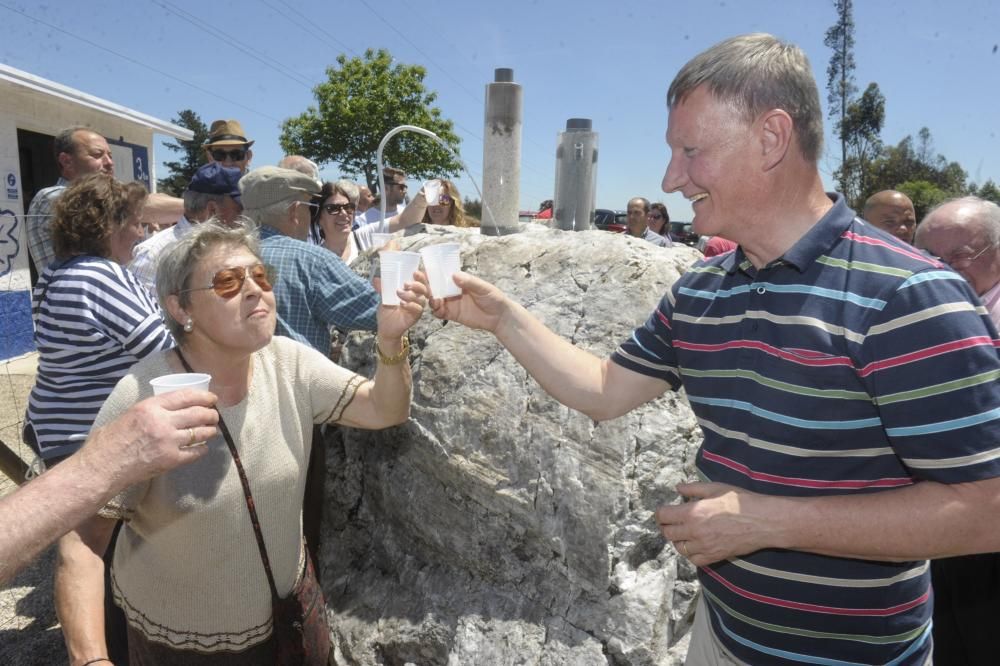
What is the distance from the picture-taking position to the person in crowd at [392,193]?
666 cm

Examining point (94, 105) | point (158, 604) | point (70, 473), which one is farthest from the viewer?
point (94, 105)

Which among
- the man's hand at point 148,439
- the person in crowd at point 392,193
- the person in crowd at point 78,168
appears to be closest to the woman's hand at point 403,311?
the man's hand at point 148,439

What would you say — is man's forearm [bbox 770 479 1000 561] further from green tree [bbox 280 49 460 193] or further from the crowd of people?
green tree [bbox 280 49 460 193]

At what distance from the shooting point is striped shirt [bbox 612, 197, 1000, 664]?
45.9 inches

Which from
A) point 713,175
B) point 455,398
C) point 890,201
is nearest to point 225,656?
point 455,398

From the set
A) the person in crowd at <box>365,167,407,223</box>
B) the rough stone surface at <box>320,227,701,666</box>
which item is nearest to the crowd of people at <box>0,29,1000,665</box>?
the rough stone surface at <box>320,227,701,666</box>

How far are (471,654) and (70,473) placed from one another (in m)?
1.62

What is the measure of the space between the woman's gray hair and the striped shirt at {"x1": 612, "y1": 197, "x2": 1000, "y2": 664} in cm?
150

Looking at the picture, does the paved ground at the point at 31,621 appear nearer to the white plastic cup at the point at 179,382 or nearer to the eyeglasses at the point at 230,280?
the eyeglasses at the point at 230,280

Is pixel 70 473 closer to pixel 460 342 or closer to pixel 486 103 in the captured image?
pixel 460 342

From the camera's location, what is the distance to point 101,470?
1.29 metres

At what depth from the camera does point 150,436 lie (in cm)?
133

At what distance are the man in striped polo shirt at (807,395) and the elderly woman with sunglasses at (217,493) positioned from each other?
3.45 ft

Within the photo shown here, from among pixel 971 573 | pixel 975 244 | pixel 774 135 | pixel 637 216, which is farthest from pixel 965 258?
pixel 637 216
